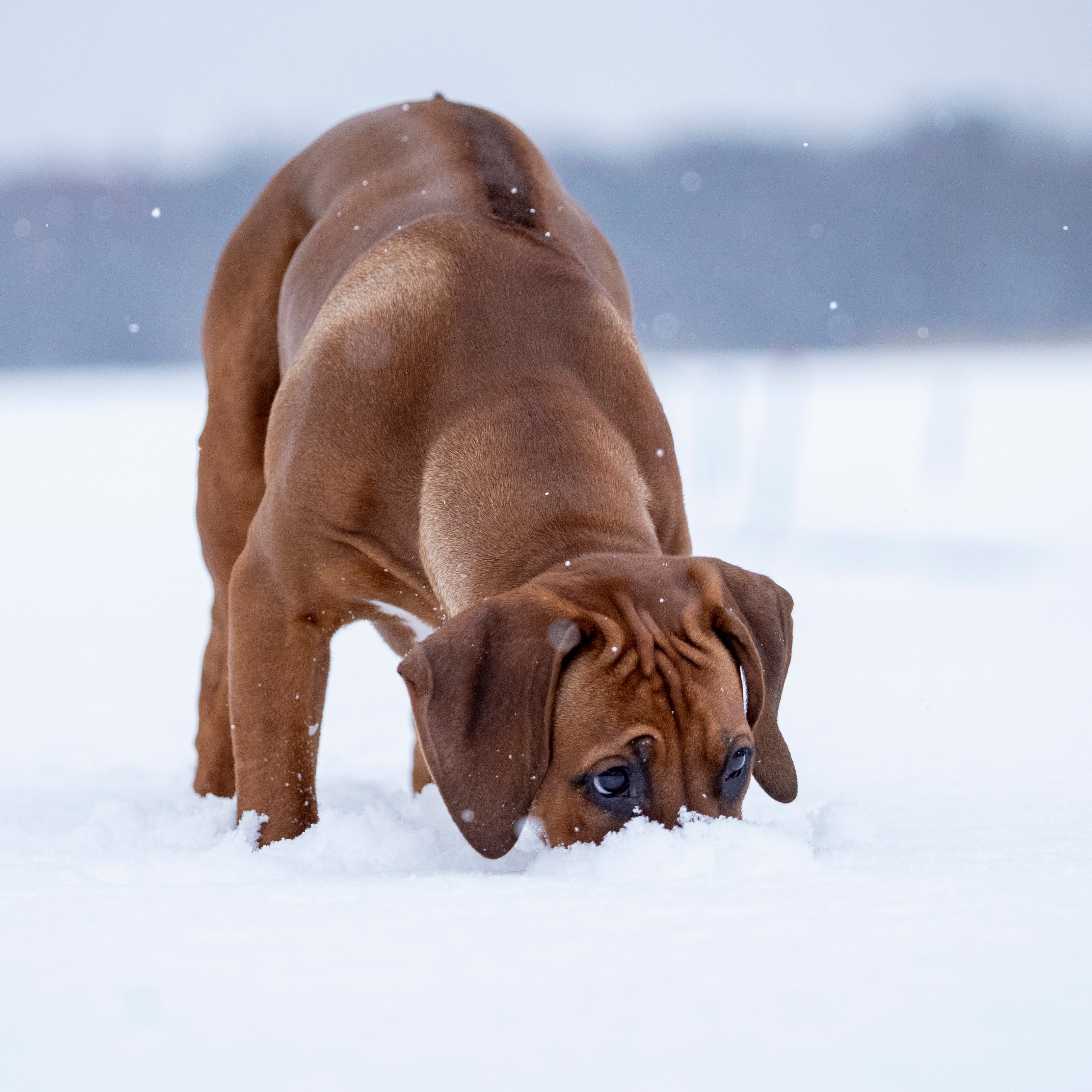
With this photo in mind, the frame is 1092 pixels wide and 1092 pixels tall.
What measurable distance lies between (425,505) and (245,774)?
877 mm

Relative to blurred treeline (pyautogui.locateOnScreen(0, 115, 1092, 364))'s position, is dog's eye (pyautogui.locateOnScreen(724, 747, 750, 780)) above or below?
above

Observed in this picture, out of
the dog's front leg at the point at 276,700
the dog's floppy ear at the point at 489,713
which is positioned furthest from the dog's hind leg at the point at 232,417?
the dog's floppy ear at the point at 489,713

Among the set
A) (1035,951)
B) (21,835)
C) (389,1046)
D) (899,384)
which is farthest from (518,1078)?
Result: (899,384)

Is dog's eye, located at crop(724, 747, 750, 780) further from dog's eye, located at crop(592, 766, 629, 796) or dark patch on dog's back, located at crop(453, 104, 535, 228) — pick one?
dark patch on dog's back, located at crop(453, 104, 535, 228)

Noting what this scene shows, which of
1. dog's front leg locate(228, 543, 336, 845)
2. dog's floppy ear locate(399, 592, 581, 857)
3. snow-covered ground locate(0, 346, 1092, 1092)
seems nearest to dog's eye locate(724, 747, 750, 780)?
snow-covered ground locate(0, 346, 1092, 1092)

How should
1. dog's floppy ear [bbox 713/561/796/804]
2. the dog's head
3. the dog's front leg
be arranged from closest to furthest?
the dog's head
dog's floppy ear [bbox 713/561/796/804]
the dog's front leg

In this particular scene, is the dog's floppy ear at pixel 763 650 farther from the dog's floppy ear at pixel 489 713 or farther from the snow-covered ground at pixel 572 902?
the dog's floppy ear at pixel 489 713

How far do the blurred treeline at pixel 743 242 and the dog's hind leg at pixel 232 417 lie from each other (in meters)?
39.1

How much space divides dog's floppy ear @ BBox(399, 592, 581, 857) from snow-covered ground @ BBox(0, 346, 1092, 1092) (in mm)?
121

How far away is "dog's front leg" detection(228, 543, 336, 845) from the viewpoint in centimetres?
320


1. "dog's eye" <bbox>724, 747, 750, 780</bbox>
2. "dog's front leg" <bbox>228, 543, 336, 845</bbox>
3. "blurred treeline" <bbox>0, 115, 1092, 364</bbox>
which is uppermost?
"dog's eye" <bbox>724, 747, 750, 780</bbox>

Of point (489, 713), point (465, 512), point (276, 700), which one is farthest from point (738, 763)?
point (276, 700)

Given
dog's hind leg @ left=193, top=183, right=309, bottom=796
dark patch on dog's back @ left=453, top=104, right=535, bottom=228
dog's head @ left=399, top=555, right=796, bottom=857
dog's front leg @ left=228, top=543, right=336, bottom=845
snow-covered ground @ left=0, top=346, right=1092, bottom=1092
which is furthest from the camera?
dog's hind leg @ left=193, top=183, right=309, bottom=796

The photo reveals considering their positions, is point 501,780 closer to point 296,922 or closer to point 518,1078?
point 296,922
